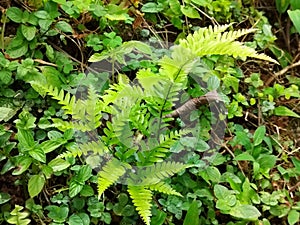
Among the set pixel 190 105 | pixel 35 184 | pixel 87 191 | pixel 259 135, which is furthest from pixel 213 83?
pixel 35 184

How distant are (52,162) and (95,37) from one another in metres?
0.46

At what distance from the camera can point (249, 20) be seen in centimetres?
195

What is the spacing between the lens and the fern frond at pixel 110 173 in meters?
1.30

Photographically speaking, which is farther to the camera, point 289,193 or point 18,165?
point 289,193

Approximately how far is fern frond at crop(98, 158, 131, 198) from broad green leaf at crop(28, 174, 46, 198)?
162mm

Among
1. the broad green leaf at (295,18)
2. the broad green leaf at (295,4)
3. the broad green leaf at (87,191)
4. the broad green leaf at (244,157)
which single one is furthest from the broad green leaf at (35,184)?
the broad green leaf at (295,4)

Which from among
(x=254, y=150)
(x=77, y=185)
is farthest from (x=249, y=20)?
(x=77, y=185)

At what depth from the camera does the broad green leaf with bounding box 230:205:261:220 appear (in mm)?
1455

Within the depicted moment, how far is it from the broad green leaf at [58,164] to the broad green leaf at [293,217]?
0.69m

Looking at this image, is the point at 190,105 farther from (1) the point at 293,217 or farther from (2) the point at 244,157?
(1) the point at 293,217

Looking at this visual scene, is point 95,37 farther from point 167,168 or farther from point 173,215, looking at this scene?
point 173,215

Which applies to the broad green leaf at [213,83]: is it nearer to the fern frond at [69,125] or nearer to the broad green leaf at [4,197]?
the fern frond at [69,125]

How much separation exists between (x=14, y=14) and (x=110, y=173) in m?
0.59

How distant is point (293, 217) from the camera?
154 cm
